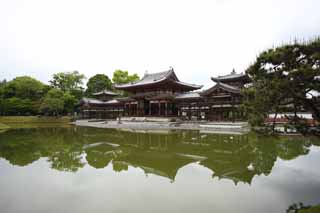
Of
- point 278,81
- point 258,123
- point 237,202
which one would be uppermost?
point 278,81

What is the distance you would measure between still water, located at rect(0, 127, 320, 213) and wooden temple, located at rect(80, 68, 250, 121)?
42.9 ft

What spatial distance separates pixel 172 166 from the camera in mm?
8422

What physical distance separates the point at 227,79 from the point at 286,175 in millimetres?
22790

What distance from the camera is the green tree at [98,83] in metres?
49.9

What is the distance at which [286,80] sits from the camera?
441cm

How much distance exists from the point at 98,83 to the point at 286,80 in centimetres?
4891

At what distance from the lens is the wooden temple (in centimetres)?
2389

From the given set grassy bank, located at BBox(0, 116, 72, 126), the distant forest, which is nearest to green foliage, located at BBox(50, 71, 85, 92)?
the distant forest

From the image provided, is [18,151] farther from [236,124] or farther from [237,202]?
[236,124]

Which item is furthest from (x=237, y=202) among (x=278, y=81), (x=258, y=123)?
(x=278, y=81)

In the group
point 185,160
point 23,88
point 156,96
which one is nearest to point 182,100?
point 156,96

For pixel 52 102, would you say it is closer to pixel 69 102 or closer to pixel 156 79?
pixel 69 102

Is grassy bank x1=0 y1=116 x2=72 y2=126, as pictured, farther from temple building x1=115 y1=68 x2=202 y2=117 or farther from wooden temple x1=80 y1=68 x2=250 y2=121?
temple building x1=115 y1=68 x2=202 y2=117

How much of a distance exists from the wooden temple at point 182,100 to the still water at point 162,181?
13.1m
